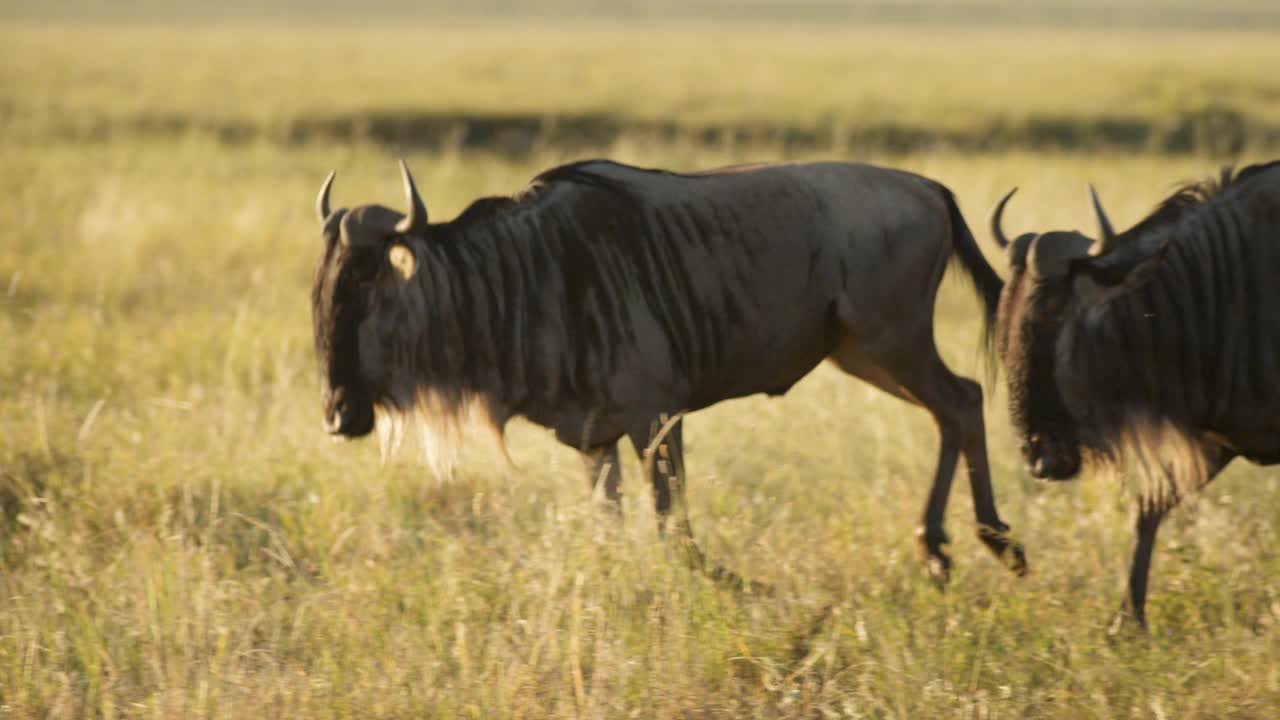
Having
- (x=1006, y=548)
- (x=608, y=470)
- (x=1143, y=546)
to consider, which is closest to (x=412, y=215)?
(x=608, y=470)

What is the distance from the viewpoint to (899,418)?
682 cm

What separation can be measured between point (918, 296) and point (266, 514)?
2595 millimetres

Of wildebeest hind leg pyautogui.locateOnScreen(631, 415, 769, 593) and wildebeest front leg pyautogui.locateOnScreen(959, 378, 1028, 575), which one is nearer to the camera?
wildebeest hind leg pyautogui.locateOnScreen(631, 415, 769, 593)

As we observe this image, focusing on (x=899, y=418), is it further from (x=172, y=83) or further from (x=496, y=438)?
(x=172, y=83)

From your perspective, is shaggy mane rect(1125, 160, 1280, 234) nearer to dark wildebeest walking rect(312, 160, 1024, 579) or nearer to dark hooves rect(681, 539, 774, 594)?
dark wildebeest walking rect(312, 160, 1024, 579)

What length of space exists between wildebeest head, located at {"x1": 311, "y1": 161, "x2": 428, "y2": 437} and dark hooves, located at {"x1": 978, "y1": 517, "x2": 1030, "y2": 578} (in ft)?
6.78

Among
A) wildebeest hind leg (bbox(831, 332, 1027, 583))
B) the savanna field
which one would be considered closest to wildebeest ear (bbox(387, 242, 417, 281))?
the savanna field

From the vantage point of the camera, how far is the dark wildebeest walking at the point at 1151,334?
3.99 m

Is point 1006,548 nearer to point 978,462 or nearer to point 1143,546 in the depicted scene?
point 978,462

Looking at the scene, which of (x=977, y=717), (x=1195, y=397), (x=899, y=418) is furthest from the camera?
(x=899, y=418)

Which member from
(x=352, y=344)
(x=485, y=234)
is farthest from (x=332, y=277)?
(x=485, y=234)

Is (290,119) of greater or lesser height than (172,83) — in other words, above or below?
below

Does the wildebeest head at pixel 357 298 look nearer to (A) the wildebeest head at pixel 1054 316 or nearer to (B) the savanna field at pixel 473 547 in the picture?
(B) the savanna field at pixel 473 547

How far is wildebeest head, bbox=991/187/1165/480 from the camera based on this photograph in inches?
157
